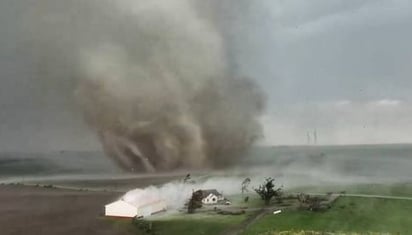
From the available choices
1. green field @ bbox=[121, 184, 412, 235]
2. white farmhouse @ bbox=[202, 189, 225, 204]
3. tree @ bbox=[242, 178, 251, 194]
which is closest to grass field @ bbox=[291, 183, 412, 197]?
tree @ bbox=[242, 178, 251, 194]

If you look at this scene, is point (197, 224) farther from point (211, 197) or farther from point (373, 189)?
point (373, 189)

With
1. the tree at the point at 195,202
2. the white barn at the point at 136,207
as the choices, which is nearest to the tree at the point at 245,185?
the tree at the point at 195,202

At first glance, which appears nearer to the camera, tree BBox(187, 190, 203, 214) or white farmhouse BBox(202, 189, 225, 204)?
tree BBox(187, 190, 203, 214)

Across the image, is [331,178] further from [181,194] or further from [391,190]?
[181,194]

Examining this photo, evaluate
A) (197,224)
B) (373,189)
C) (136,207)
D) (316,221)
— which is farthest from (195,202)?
(373,189)

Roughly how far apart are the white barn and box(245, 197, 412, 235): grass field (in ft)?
30.4

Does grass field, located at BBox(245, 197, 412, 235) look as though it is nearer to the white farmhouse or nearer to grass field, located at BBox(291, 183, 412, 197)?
grass field, located at BBox(291, 183, 412, 197)

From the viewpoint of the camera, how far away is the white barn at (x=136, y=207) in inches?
1619

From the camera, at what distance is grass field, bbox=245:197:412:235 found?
3500 centimetres

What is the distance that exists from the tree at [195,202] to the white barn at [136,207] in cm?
226

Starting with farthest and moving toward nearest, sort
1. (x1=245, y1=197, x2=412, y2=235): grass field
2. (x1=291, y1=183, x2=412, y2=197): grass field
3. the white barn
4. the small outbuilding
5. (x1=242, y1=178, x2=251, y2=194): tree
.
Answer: (x1=242, y1=178, x2=251, y2=194): tree
(x1=291, y1=183, x2=412, y2=197): grass field
the small outbuilding
the white barn
(x1=245, y1=197, x2=412, y2=235): grass field

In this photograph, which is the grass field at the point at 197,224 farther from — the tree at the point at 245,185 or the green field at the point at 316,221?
the tree at the point at 245,185

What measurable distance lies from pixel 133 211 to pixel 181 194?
9484 mm

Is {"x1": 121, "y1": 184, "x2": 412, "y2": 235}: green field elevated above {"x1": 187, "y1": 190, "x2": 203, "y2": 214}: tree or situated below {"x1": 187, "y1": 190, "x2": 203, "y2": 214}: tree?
below
